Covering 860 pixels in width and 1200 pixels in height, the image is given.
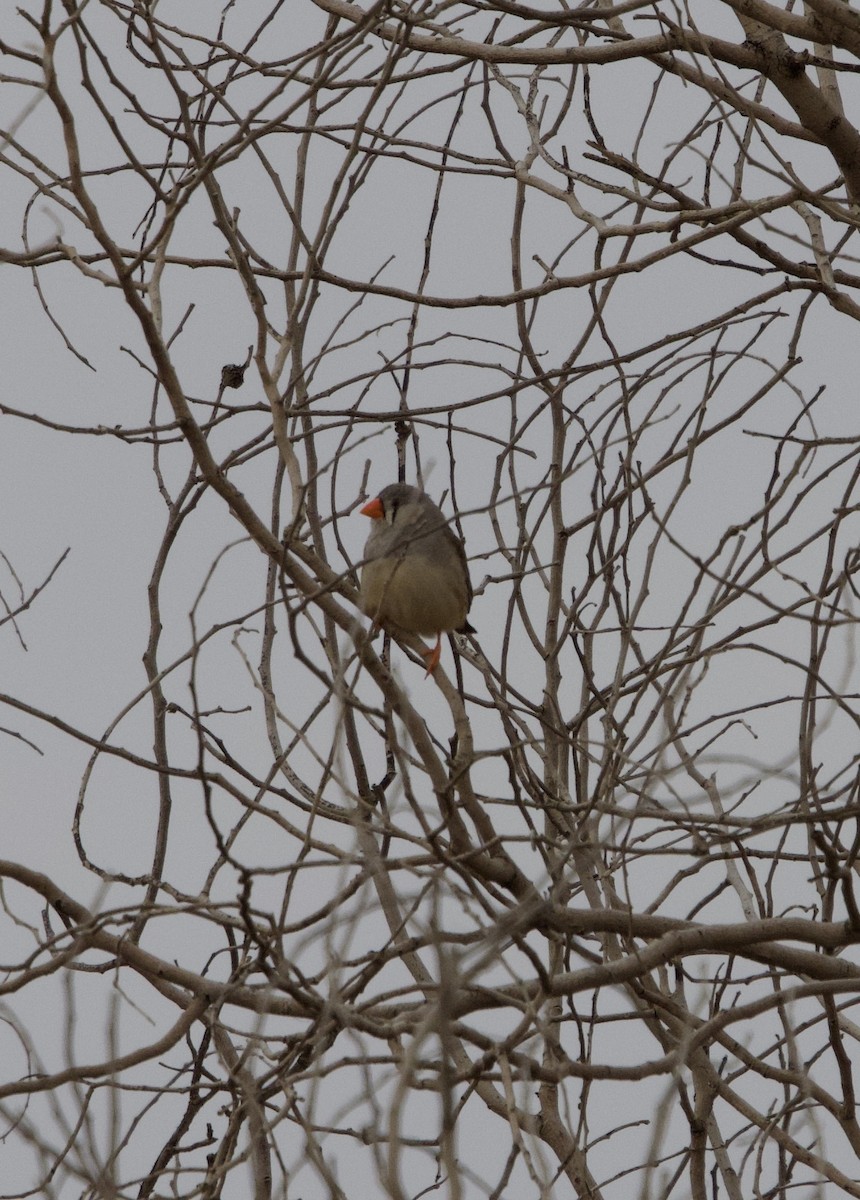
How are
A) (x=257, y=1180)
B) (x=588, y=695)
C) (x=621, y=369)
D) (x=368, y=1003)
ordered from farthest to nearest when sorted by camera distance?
(x=588, y=695) → (x=621, y=369) → (x=368, y=1003) → (x=257, y=1180)

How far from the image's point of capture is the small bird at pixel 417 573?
16.4ft

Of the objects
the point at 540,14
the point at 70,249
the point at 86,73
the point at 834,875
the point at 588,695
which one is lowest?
the point at 834,875

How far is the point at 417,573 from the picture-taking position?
16.7ft

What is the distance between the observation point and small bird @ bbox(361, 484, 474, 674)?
16.4 ft

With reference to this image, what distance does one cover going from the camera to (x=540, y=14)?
332 cm

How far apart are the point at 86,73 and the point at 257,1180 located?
1.84 m

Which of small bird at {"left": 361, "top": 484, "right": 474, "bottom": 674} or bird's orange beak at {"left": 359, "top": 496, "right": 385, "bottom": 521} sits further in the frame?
bird's orange beak at {"left": 359, "top": 496, "right": 385, "bottom": 521}

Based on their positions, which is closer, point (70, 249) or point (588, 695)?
point (70, 249)

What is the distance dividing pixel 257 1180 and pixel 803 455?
197 centimetres

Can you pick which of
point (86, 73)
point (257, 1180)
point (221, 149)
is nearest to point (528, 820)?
point (257, 1180)

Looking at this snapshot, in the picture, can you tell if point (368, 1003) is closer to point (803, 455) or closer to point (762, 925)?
point (762, 925)

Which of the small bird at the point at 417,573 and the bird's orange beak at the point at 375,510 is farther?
the bird's orange beak at the point at 375,510

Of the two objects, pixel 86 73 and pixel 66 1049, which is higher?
pixel 86 73

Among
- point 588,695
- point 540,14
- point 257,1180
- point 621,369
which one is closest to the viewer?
point 257,1180
